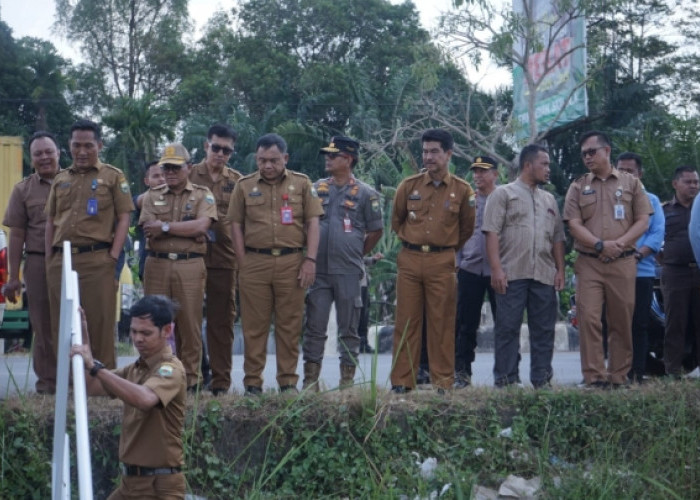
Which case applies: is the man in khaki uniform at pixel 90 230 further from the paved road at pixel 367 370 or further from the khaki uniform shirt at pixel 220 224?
the paved road at pixel 367 370

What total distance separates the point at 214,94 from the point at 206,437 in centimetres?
2846

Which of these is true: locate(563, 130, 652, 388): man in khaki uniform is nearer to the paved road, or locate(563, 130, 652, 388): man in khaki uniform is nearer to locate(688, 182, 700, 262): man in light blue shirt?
locate(688, 182, 700, 262): man in light blue shirt

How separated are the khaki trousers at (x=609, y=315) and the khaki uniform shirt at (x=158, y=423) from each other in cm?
358

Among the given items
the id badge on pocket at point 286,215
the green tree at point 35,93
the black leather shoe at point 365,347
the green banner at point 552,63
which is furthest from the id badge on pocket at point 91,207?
the green tree at point 35,93

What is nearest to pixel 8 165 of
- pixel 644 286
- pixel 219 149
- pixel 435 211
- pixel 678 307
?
pixel 219 149

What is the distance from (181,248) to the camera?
7.74m

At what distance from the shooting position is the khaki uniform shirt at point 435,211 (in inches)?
320

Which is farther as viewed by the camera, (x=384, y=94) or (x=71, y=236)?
(x=384, y=94)

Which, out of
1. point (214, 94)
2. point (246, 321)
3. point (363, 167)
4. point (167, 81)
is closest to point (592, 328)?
point (246, 321)

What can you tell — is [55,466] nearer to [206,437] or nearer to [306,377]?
[206,437]

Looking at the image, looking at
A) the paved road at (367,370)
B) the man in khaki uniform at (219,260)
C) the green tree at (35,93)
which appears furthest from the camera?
the green tree at (35,93)

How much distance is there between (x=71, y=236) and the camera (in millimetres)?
7613

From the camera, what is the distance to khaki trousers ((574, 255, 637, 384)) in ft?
26.4

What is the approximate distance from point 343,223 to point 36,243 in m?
2.26
